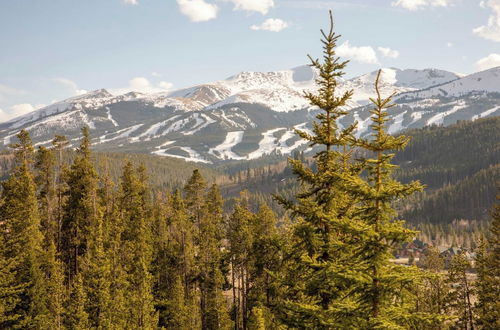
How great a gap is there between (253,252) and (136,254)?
14.3 meters

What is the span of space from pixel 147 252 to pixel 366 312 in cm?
4015

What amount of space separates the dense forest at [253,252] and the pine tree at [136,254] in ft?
0.59

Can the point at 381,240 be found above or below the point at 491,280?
above

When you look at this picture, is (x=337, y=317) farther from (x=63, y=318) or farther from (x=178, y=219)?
(x=178, y=219)

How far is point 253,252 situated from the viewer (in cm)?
4394

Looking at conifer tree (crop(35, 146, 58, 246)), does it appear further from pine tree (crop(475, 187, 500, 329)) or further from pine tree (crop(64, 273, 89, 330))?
pine tree (crop(475, 187, 500, 329))

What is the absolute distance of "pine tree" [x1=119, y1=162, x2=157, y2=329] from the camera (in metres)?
38.3

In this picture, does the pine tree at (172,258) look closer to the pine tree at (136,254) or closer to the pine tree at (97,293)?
the pine tree at (136,254)

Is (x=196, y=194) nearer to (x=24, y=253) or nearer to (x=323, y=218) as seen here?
(x=24, y=253)

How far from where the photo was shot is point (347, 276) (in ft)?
38.9

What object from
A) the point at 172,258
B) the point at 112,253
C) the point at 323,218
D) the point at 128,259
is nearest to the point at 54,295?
the point at 112,253

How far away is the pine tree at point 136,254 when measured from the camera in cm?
3831

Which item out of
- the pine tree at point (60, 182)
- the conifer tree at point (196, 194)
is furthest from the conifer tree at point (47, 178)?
the conifer tree at point (196, 194)

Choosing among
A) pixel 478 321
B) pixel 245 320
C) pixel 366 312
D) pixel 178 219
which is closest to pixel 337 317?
pixel 366 312
